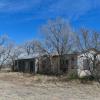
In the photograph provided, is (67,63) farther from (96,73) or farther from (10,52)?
(10,52)

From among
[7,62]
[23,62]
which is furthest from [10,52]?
[23,62]

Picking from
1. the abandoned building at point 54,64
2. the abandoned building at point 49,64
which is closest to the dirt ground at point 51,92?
the abandoned building at point 54,64

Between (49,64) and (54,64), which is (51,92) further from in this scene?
(49,64)

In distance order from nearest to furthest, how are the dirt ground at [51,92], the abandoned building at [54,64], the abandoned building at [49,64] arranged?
the dirt ground at [51,92]
the abandoned building at [54,64]
the abandoned building at [49,64]

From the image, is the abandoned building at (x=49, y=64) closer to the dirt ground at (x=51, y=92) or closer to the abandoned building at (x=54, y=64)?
the abandoned building at (x=54, y=64)

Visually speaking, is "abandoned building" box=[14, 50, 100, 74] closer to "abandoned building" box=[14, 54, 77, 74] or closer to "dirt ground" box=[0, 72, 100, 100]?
"abandoned building" box=[14, 54, 77, 74]

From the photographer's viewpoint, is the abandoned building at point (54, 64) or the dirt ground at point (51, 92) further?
the abandoned building at point (54, 64)

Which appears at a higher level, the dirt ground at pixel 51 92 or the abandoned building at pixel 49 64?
the abandoned building at pixel 49 64

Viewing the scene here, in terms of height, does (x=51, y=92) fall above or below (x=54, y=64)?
below

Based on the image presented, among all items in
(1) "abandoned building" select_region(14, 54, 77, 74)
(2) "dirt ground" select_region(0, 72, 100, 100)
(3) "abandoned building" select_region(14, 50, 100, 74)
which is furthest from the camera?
(1) "abandoned building" select_region(14, 54, 77, 74)

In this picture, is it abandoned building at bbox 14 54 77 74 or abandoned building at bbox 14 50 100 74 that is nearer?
abandoned building at bbox 14 50 100 74

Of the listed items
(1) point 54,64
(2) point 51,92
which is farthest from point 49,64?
(2) point 51,92

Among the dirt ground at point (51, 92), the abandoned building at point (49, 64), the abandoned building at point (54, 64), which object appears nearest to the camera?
the dirt ground at point (51, 92)

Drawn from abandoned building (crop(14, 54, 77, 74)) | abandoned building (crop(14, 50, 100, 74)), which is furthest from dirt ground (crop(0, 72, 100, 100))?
abandoned building (crop(14, 54, 77, 74))
